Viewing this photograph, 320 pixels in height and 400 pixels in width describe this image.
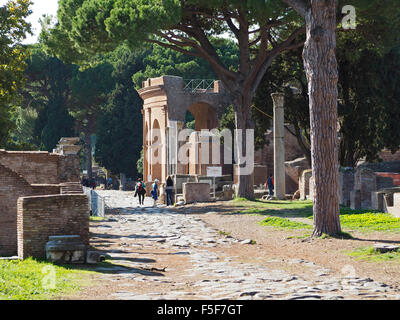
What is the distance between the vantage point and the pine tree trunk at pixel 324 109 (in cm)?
1233

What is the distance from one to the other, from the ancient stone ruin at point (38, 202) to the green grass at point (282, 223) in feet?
16.7

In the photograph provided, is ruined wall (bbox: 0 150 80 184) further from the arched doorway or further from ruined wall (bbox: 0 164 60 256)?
the arched doorway

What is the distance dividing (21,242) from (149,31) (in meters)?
12.8

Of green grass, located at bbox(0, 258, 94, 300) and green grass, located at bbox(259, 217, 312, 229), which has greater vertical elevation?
green grass, located at bbox(259, 217, 312, 229)

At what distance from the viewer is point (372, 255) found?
9828 millimetres

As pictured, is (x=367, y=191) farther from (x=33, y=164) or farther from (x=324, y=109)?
(x=33, y=164)

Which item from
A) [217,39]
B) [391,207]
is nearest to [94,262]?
[391,207]

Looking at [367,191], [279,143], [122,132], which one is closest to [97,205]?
[279,143]

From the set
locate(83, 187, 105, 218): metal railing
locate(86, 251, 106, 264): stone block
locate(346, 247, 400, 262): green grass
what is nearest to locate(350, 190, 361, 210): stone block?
locate(346, 247, 400, 262): green grass

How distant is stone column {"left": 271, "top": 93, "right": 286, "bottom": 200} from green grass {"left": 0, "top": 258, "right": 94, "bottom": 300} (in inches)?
623

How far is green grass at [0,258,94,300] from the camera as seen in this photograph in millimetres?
6550

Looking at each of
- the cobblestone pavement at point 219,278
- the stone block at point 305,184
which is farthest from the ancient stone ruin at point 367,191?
the cobblestone pavement at point 219,278

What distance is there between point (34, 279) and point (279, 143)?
1715cm

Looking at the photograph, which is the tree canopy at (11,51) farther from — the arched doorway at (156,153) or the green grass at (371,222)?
the arched doorway at (156,153)
